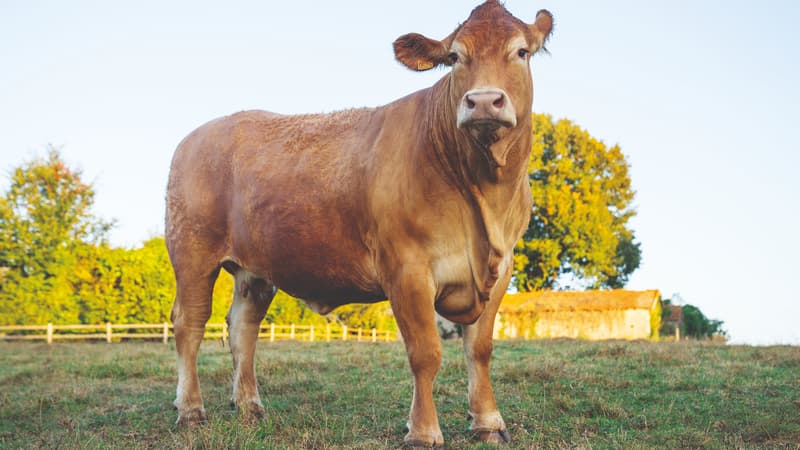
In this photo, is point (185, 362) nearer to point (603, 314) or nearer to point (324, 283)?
point (324, 283)

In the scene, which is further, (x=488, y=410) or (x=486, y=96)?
(x=488, y=410)

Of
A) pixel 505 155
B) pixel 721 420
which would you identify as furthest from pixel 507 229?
pixel 721 420

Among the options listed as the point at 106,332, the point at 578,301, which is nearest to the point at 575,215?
the point at 578,301

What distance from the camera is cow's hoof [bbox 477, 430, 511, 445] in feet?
16.1

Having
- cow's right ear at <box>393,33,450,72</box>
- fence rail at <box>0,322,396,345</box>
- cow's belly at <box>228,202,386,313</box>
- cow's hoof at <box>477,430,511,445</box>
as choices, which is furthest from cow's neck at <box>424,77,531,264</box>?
fence rail at <box>0,322,396,345</box>

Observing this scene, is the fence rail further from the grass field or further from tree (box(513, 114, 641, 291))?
the grass field

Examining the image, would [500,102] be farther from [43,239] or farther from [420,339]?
[43,239]

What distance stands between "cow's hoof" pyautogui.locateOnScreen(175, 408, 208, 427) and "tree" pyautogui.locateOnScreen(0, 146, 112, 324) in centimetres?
2513

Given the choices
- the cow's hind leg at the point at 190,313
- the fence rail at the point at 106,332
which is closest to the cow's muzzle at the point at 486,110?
the cow's hind leg at the point at 190,313

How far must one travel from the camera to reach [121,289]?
Answer: 29250 millimetres

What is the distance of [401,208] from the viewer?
4.93 m

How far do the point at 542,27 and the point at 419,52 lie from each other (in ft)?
2.96

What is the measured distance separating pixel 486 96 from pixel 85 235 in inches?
1294

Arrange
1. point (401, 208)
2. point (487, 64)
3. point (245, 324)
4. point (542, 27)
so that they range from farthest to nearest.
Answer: point (245, 324) < point (542, 27) < point (401, 208) < point (487, 64)
